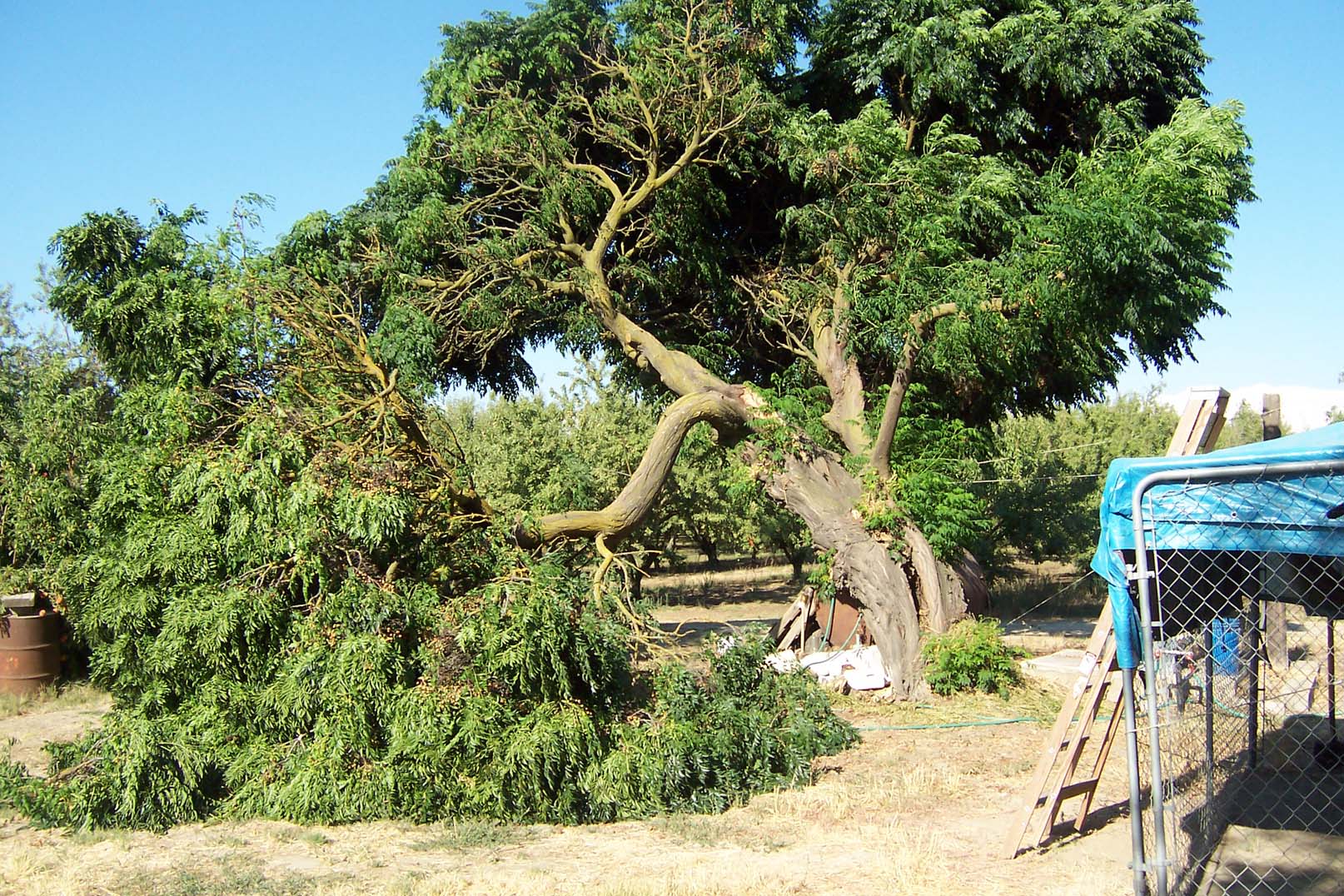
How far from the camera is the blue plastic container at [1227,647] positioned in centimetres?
617

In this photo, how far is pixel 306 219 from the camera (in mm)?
15023

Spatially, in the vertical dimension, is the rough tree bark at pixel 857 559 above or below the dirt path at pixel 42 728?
above

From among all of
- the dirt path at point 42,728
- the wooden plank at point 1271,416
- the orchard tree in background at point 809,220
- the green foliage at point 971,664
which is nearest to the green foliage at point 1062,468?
the orchard tree in background at point 809,220

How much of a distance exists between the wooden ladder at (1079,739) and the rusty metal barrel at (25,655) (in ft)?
39.7

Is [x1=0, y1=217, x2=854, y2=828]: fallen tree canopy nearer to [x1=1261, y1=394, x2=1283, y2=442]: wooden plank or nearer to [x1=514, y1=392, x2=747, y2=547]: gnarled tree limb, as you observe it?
[x1=514, y1=392, x2=747, y2=547]: gnarled tree limb

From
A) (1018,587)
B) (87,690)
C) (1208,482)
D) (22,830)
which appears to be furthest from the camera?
(1018,587)

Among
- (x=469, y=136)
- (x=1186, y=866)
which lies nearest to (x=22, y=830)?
(x=1186, y=866)

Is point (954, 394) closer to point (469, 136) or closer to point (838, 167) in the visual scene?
point (838, 167)

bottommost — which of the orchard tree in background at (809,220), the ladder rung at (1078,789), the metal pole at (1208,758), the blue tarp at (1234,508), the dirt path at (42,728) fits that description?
the dirt path at (42,728)

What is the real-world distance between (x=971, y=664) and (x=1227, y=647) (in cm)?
485

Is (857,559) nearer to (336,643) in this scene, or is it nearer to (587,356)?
(587,356)

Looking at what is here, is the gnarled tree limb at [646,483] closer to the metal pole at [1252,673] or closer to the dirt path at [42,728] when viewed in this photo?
the dirt path at [42,728]

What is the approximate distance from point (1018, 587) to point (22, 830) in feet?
79.5

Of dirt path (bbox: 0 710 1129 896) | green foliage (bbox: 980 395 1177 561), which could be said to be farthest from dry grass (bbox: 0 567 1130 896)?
green foliage (bbox: 980 395 1177 561)
